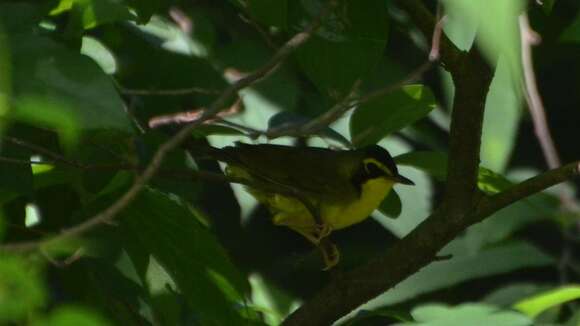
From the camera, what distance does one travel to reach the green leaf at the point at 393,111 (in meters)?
2.03

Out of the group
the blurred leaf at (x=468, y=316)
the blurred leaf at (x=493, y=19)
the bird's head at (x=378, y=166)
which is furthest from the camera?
the bird's head at (x=378, y=166)

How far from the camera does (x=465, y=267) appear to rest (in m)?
2.32

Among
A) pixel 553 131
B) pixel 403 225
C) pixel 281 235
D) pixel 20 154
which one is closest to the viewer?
pixel 20 154

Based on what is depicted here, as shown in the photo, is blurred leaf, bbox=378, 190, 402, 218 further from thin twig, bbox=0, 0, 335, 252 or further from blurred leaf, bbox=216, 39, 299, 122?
thin twig, bbox=0, 0, 335, 252

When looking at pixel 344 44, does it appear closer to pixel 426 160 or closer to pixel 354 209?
pixel 426 160

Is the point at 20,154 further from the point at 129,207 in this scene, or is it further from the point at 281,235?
the point at 281,235

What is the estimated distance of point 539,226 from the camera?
4211 mm

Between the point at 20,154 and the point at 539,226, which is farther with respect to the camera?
the point at 539,226

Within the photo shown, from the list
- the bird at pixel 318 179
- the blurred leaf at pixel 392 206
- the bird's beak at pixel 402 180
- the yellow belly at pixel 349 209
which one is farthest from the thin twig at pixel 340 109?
the yellow belly at pixel 349 209

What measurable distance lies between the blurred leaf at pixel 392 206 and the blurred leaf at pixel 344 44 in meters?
0.52

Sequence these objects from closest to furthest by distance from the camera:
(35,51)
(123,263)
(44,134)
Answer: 1. (35,51)
2. (44,134)
3. (123,263)

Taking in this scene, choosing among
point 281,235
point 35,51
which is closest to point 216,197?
point 281,235

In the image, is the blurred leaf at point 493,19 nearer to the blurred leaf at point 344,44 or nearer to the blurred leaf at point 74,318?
the blurred leaf at point 74,318

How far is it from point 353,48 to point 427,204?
731mm
